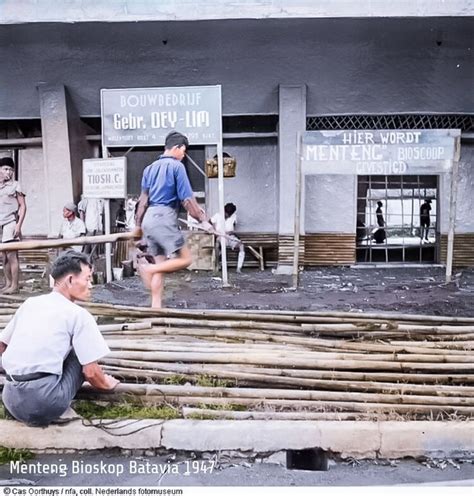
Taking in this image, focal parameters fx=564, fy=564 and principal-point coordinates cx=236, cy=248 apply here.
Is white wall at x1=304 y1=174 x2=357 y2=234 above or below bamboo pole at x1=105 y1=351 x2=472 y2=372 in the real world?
above

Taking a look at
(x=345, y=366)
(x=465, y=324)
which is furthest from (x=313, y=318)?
(x=465, y=324)

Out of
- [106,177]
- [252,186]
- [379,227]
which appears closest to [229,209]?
[252,186]

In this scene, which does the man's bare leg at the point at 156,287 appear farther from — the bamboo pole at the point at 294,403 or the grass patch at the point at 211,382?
the bamboo pole at the point at 294,403

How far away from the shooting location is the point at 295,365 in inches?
130

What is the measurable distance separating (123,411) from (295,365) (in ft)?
3.31

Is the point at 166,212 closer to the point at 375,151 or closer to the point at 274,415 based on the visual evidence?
the point at 274,415

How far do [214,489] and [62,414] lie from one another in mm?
1005

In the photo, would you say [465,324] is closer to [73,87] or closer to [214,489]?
[214,489]

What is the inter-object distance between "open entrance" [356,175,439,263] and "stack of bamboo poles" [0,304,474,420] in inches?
248

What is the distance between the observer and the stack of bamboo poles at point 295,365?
3.01m

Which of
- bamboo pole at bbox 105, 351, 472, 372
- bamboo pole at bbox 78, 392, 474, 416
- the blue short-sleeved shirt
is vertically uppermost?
the blue short-sleeved shirt

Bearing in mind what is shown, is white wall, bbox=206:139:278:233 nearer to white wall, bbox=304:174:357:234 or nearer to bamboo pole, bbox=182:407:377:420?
white wall, bbox=304:174:357:234

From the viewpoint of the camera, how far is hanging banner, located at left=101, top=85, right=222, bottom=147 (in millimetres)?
6984

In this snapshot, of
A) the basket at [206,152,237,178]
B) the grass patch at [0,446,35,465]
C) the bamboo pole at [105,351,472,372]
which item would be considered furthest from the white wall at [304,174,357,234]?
the grass patch at [0,446,35,465]
